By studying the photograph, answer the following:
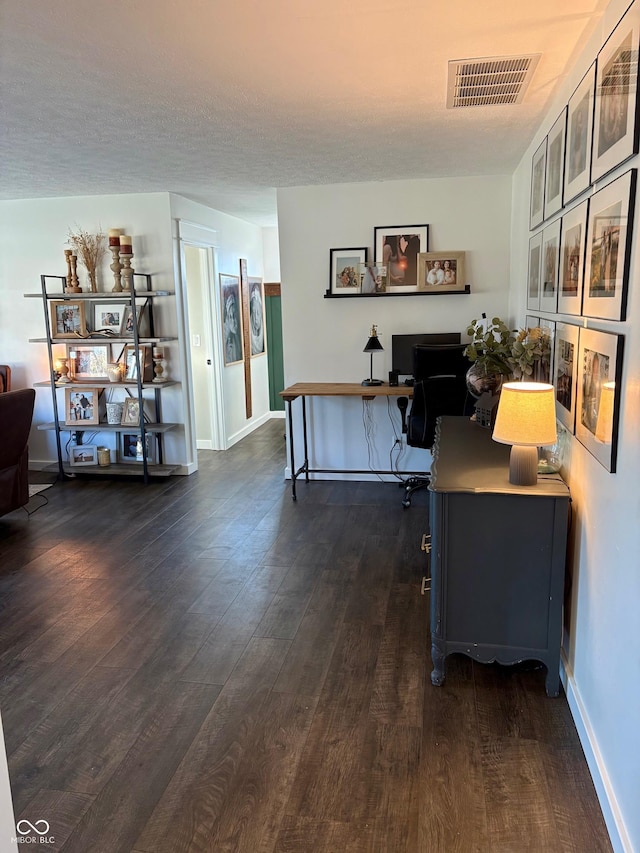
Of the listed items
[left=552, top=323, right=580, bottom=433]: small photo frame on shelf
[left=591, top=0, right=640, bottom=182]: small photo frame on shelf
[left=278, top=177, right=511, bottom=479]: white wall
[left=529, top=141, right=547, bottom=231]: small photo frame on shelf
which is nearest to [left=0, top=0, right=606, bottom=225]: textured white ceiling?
[left=529, top=141, right=547, bottom=231]: small photo frame on shelf

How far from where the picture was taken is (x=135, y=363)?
5312 mm

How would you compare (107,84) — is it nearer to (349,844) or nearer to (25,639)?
(25,639)

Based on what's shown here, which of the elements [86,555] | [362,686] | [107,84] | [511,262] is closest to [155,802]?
[362,686]

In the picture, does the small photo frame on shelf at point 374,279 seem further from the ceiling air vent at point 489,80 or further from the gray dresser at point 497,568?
the gray dresser at point 497,568

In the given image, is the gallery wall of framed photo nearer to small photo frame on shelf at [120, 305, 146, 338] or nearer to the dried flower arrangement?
small photo frame on shelf at [120, 305, 146, 338]

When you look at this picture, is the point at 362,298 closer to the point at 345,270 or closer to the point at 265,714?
the point at 345,270

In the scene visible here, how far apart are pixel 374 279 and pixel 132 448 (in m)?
2.69

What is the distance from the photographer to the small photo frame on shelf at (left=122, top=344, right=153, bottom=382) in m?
5.33

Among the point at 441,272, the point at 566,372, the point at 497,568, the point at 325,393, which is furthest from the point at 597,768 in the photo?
the point at 441,272

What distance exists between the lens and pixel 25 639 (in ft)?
9.23

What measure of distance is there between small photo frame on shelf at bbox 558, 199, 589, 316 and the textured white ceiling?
2.02ft

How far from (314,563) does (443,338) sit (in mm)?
2210

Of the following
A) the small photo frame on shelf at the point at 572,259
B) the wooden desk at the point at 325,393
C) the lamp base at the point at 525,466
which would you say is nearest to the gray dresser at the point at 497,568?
the lamp base at the point at 525,466

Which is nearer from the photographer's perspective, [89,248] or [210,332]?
[89,248]
